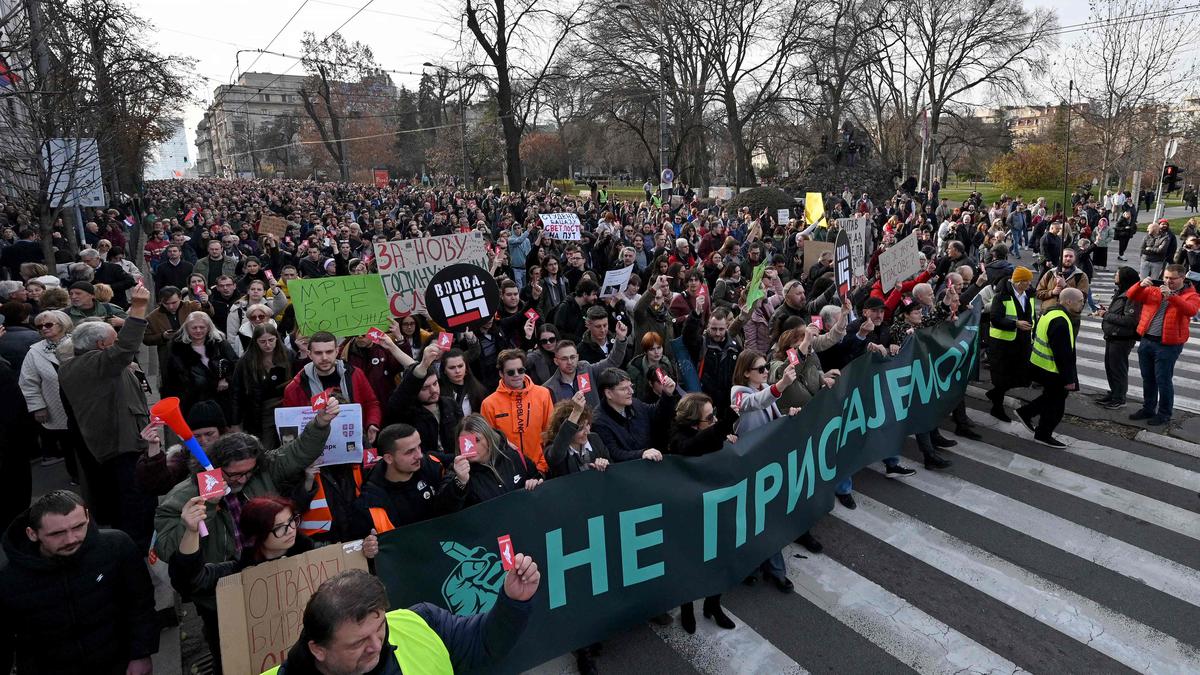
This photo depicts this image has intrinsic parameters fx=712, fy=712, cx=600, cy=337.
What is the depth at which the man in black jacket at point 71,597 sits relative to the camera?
9.70 feet

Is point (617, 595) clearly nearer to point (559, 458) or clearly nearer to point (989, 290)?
point (559, 458)

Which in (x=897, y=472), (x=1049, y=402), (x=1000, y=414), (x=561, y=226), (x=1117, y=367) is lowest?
(x=897, y=472)

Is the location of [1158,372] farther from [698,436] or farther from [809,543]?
[698,436]

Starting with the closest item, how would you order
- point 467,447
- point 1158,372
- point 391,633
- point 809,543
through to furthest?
point 391,633, point 467,447, point 809,543, point 1158,372

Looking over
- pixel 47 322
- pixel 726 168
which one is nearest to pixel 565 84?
pixel 47 322

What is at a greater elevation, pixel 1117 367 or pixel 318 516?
pixel 318 516

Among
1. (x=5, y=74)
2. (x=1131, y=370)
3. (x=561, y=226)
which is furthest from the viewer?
(x=561, y=226)

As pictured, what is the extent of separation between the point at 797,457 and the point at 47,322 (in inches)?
223

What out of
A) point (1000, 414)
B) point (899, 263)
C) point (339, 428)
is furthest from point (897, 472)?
point (339, 428)

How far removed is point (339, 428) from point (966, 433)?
629 cm

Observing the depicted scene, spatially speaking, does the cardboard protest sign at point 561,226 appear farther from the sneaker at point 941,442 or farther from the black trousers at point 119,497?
the black trousers at point 119,497

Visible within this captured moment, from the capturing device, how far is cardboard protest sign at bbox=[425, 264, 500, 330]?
20.0ft

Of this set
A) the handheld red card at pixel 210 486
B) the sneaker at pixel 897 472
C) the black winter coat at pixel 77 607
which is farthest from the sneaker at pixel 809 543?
the black winter coat at pixel 77 607

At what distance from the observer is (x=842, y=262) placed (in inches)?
296
